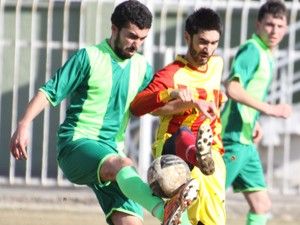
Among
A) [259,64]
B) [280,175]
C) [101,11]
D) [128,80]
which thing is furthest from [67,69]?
[280,175]

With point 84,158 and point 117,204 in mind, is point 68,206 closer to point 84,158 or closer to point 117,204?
point 117,204

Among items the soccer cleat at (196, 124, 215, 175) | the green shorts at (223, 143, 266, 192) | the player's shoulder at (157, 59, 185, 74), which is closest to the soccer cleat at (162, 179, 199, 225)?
the soccer cleat at (196, 124, 215, 175)

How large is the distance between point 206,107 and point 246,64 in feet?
6.26

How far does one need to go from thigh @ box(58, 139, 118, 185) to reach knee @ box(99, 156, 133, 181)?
36mm

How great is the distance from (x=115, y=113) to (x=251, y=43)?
190 cm

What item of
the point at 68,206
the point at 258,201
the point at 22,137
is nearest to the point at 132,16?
the point at 22,137

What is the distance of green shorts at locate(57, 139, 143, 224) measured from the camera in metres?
7.61

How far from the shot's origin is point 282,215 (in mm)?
12031

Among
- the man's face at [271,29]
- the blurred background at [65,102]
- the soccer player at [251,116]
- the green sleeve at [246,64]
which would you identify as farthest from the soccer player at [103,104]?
the blurred background at [65,102]

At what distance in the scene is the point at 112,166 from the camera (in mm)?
7461

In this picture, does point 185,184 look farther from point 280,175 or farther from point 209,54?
point 280,175

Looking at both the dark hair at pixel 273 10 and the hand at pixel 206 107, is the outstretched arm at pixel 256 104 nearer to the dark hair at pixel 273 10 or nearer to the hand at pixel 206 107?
the dark hair at pixel 273 10

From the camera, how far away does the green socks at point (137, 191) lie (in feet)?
23.7

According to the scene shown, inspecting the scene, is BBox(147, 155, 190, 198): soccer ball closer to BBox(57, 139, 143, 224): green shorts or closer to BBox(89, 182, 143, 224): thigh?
BBox(57, 139, 143, 224): green shorts
